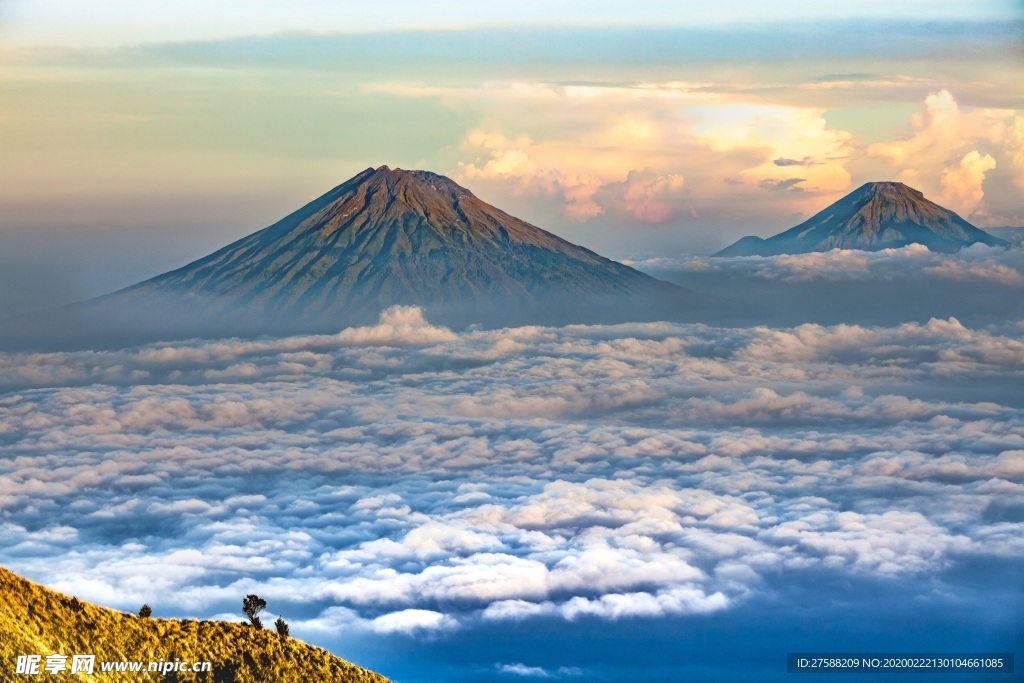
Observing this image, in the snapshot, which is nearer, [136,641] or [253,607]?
[136,641]

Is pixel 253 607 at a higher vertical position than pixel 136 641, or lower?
higher

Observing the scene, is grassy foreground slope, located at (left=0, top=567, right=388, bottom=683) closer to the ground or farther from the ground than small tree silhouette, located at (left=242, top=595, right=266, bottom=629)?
closer to the ground

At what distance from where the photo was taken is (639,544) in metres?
173

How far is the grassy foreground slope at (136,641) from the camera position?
44.8 m

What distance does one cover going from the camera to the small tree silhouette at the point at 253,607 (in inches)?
1899

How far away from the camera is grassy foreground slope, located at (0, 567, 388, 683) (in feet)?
147

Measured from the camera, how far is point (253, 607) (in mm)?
48906

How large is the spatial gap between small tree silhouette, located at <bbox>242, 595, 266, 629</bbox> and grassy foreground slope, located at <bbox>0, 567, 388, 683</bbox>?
1.29ft

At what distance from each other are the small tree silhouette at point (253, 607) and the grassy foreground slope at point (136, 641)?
0.39 metres

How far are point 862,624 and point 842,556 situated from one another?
29634mm

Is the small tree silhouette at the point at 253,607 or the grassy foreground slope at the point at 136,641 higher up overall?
the small tree silhouette at the point at 253,607

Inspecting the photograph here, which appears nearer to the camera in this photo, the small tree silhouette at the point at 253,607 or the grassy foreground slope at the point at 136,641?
the grassy foreground slope at the point at 136,641

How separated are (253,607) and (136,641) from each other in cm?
464

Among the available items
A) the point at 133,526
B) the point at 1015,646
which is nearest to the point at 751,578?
the point at 1015,646
